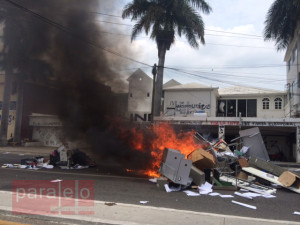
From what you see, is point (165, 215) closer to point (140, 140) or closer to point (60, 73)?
point (140, 140)

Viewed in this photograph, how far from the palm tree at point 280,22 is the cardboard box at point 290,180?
47.0ft

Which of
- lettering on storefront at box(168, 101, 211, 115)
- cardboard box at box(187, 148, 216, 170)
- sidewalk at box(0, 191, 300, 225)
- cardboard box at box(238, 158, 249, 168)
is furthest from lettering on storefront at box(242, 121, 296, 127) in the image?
sidewalk at box(0, 191, 300, 225)

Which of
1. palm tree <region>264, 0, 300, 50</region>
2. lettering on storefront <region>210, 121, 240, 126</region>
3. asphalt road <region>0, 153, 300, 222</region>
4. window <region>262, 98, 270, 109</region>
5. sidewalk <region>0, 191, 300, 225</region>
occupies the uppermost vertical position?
palm tree <region>264, 0, 300, 50</region>

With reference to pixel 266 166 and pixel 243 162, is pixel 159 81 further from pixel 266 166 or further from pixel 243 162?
pixel 266 166

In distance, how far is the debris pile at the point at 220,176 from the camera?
21.6 feet

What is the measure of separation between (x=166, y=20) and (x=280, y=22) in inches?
322

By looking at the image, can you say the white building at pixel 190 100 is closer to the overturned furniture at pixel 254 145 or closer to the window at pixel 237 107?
the window at pixel 237 107

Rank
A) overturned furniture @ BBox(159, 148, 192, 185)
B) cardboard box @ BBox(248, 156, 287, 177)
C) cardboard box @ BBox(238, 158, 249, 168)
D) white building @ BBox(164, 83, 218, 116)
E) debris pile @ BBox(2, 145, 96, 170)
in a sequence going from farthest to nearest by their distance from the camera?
white building @ BBox(164, 83, 218, 116), debris pile @ BBox(2, 145, 96, 170), cardboard box @ BBox(238, 158, 249, 168), cardboard box @ BBox(248, 156, 287, 177), overturned furniture @ BBox(159, 148, 192, 185)

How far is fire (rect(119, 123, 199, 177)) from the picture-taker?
880 cm

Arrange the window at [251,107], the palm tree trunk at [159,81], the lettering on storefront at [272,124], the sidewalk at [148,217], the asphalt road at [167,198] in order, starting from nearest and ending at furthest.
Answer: the sidewalk at [148,217], the asphalt road at [167,198], the lettering on storefront at [272,124], the palm tree trunk at [159,81], the window at [251,107]

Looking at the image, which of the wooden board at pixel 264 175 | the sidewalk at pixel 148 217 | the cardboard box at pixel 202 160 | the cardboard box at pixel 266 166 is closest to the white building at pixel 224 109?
the cardboard box at pixel 266 166

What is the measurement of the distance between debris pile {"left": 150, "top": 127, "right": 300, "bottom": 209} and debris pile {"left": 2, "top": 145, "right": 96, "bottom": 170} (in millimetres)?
3660

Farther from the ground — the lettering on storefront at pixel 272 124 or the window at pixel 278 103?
the window at pixel 278 103

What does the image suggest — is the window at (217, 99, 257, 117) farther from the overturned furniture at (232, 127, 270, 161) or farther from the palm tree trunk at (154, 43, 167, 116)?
the overturned furniture at (232, 127, 270, 161)
